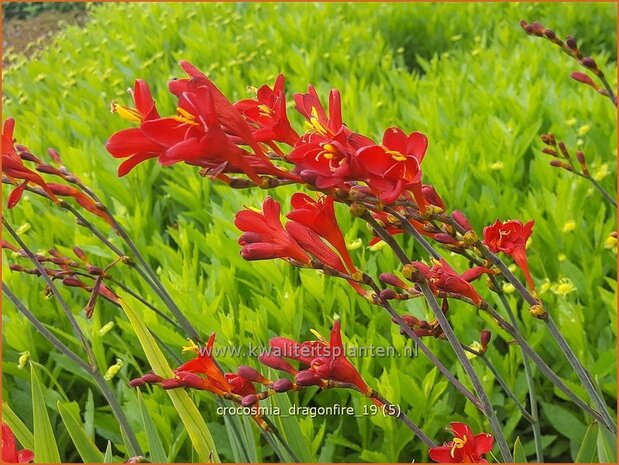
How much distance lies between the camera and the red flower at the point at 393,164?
58cm

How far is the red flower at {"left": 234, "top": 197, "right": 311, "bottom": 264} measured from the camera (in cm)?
70

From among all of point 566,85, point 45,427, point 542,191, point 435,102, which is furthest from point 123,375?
point 566,85

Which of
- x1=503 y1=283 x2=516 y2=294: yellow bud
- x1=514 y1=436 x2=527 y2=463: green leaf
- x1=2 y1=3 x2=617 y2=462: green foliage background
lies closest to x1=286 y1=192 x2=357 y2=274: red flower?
x1=514 y1=436 x2=527 y2=463: green leaf

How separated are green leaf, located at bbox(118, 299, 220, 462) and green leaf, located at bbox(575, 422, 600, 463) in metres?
0.49

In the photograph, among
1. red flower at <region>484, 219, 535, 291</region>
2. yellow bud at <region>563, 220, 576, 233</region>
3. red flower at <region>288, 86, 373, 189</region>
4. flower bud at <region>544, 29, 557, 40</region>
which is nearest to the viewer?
red flower at <region>288, 86, 373, 189</region>

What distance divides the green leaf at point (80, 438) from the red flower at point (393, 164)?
0.54 meters

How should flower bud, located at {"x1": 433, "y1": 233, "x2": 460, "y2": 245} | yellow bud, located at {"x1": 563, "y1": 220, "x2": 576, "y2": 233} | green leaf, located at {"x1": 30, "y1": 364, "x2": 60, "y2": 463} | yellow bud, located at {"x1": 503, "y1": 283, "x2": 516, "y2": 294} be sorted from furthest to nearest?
yellow bud, located at {"x1": 563, "y1": 220, "x2": 576, "y2": 233}
yellow bud, located at {"x1": 503, "y1": 283, "x2": 516, "y2": 294}
green leaf, located at {"x1": 30, "y1": 364, "x2": 60, "y2": 463}
flower bud, located at {"x1": 433, "y1": 233, "x2": 460, "y2": 245}

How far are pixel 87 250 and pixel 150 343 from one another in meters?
0.84

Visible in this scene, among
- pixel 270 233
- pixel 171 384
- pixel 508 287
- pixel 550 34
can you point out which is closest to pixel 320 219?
pixel 270 233

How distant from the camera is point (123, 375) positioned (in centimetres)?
140

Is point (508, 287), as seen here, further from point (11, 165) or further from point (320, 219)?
point (11, 165)

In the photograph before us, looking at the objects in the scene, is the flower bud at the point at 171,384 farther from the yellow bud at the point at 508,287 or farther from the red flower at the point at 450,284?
the yellow bud at the point at 508,287

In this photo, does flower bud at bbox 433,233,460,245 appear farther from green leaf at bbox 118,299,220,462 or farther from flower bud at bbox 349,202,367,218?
green leaf at bbox 118,299,220,462

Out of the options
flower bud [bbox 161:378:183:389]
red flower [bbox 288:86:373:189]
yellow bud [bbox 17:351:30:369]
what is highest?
red flower [bbox 288:86:373:189]
